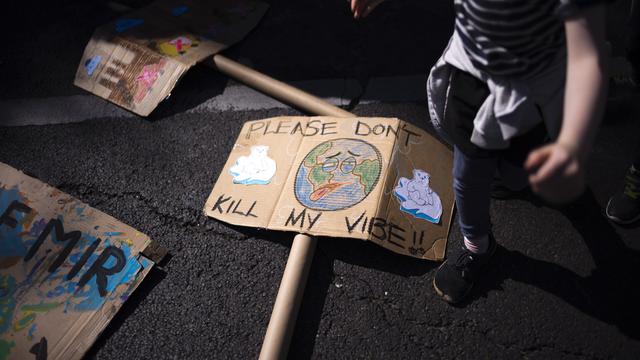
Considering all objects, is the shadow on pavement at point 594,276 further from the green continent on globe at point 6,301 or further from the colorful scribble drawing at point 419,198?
the green continent on globe at point 6,301

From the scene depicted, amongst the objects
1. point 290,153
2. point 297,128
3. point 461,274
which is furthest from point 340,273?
point 297,128

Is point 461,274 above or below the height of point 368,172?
below

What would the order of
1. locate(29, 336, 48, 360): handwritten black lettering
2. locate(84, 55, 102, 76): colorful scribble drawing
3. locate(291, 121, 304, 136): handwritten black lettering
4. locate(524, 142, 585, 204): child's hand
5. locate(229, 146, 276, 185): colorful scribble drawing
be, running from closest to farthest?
1. locate(524, 142, 585, 204): child's hand
2. locate(29, 336, 48, 360): handwritten black lettering
3. locate(229, 146, 276, 185): colorful scribble drawing
4. locate(291, 121, 304, 136): handwritten black lettering
5. locate(84, 55, 102, 76): colorful scribble drawing

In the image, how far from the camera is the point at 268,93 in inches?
99.7

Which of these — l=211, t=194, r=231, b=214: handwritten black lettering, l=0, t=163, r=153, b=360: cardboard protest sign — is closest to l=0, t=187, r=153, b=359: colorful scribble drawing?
l=0, t=163, r=153, b=360: cardboard protest sign

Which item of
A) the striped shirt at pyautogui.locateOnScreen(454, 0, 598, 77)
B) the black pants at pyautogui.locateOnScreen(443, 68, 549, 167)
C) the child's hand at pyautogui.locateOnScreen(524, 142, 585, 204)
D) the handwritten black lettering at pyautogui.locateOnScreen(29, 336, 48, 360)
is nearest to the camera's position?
the child's hand at pyautogui.locateOnScreen(524, 142, 585, 204)

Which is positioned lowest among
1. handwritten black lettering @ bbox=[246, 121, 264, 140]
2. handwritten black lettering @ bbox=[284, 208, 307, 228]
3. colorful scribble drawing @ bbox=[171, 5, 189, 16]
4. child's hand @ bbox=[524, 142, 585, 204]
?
handwritten black lettering @ bbox=[284, 208, 307, 228]

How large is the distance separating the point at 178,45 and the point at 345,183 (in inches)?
49.6

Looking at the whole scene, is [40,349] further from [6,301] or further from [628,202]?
[628,202]

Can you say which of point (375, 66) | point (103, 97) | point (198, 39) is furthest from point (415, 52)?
point (103, 97)

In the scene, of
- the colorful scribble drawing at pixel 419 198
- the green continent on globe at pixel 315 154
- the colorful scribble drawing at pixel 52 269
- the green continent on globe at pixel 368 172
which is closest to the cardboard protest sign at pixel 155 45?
the colorful scribble drawing at pixel 52 269

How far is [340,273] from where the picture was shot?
196cm

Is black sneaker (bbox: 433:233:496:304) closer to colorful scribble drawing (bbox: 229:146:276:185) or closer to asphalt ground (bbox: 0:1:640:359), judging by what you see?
asphalt ground (bbox: 0:1:640:359)

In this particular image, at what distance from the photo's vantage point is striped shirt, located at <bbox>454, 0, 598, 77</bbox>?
1036 millimetres
